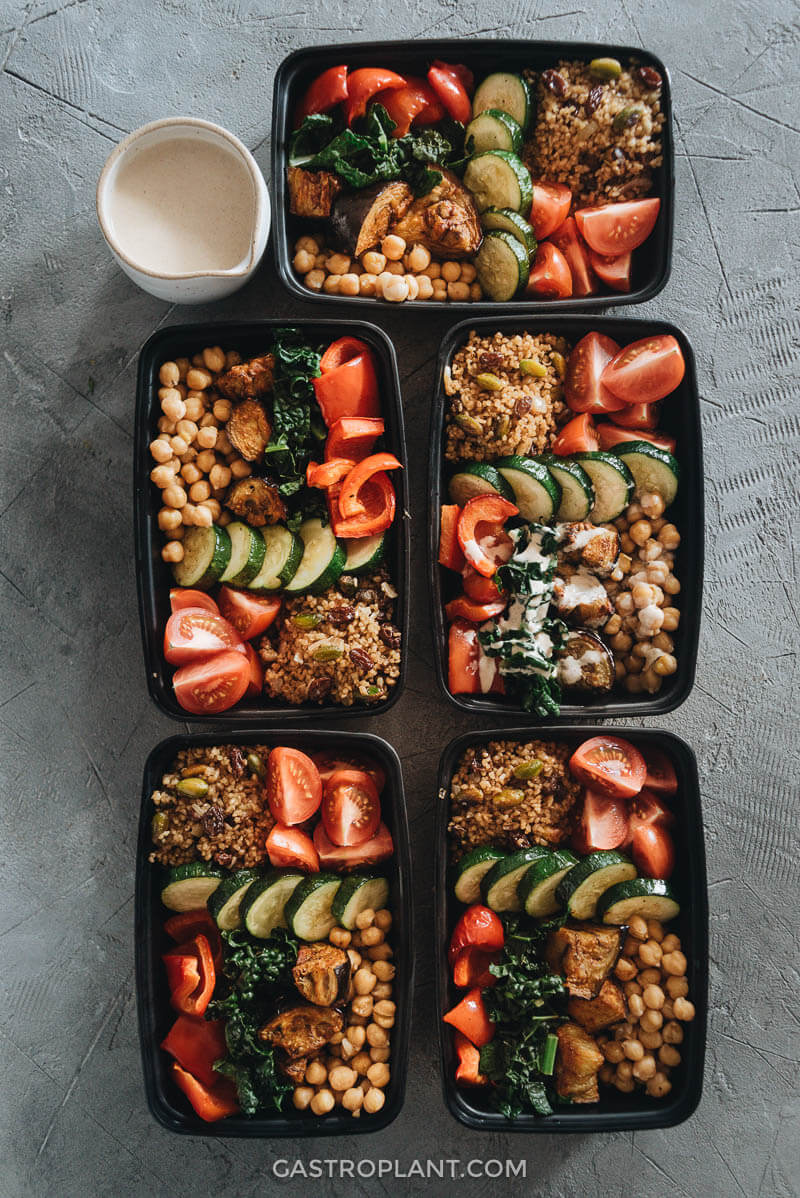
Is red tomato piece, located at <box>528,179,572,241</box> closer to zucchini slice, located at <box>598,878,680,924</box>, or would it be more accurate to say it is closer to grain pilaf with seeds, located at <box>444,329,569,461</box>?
→ grain pilaf with seeds, located at <box>444,329,569,461</box>

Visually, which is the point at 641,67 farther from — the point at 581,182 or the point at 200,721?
the point at 200,721

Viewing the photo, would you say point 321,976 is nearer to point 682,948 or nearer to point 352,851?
point 352,851

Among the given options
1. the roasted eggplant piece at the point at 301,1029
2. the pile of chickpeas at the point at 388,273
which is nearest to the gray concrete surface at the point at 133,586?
the pile of chickpeas at the point at 388,273

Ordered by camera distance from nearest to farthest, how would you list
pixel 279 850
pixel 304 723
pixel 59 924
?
pixel 279 850 < pixel 304 723 < pixel 59 924

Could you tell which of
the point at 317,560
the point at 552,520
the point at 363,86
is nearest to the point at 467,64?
the point at 363,86

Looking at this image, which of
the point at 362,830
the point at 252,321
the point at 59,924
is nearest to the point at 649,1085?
the point at 362,830

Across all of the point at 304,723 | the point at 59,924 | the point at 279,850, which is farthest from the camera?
the point at 59,924
